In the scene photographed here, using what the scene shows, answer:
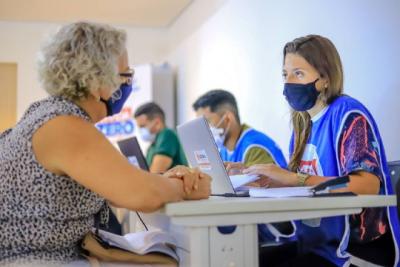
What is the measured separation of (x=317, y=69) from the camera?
1697mm

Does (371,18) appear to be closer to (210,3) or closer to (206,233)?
(206,233)

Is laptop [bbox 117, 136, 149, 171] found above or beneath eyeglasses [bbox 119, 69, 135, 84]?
beneath

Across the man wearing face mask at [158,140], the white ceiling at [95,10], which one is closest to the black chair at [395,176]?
the man wearing face mask at [158,140]

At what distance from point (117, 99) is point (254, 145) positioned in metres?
1.24

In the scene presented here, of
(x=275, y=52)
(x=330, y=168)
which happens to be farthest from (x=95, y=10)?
(x=330, y=168)

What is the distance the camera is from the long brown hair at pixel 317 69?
5.48 feet

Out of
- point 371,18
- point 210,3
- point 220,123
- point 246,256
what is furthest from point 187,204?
point 210,3

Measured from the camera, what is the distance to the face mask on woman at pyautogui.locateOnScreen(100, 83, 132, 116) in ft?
4.37

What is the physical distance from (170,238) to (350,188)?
0.50 metres

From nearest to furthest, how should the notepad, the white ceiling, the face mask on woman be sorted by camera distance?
the notepad, the face mask on woman, the white ceiling

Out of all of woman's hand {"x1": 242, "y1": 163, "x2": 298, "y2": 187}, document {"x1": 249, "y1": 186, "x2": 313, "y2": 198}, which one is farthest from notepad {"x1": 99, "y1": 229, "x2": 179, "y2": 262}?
woman's hand {"x1": 242, "y1": 163, "x2": 298, "y2": 187}

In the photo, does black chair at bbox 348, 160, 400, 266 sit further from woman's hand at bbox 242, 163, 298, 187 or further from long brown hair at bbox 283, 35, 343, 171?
long brown hair at bbox 283, 35, 343, 171

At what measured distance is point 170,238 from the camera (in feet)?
4.10

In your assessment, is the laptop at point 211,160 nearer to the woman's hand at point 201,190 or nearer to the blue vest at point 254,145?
the woman's hand at point 201,190
